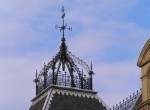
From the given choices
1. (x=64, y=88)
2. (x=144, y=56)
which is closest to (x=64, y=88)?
(x=64, y=88)

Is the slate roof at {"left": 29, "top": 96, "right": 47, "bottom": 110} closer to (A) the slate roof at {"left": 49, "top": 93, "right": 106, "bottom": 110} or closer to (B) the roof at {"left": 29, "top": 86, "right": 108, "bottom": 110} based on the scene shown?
(B) the roof at {"left": 29, "top": 86, "right": 108, "bottom": 110}

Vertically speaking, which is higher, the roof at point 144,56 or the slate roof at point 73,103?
the slate roof at point 73,103

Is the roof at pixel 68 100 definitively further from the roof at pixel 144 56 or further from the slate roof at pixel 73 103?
the roof at pixel 144 56

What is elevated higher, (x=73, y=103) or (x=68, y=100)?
(x=68, y=100)

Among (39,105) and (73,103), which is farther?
(39,105)

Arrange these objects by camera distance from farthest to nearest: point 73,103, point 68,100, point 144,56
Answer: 1. point 68,100
2. point 73,103
3. point 144,56

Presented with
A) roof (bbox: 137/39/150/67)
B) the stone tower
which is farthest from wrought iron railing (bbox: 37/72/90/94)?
roof (bbox: 137/39/150/67)

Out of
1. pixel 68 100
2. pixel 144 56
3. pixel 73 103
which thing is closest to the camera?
pixel 144 56

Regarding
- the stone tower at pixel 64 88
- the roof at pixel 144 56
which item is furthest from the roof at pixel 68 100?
the roof at pixel 144 56

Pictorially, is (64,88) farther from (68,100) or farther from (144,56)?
(144,56)

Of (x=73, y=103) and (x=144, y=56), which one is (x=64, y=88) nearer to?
(x=73, y=103)

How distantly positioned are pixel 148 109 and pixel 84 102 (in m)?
23.5

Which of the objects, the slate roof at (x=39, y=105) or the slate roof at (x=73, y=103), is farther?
the slate roof at (x=39, y=105)

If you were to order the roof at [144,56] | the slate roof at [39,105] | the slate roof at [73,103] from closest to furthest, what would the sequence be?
the roof at [144,56]
the slate roof at [73,103]
the slate roof at [39,105]
